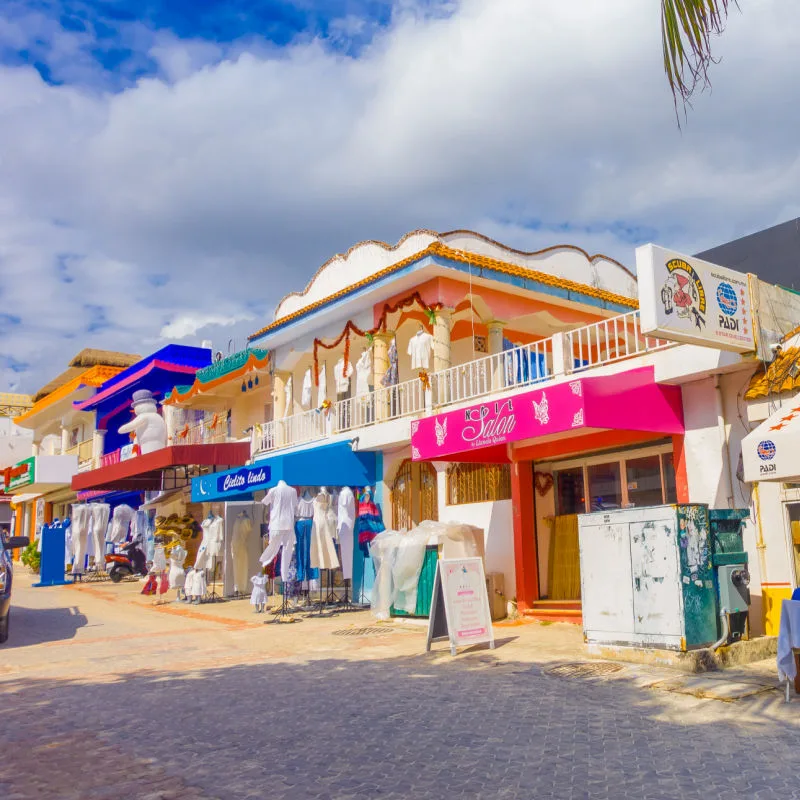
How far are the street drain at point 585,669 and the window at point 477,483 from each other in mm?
5125

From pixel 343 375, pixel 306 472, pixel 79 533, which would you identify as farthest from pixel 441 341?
pixel 79 533

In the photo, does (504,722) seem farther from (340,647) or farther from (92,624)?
(92,624)

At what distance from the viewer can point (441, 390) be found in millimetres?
14828

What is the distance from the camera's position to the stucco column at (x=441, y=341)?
15336 millimetres

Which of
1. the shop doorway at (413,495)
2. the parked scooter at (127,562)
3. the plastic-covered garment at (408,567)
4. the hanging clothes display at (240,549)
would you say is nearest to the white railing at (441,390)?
the shop doorway at (413,495)

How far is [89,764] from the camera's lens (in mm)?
5051

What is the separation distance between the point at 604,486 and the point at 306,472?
533cm

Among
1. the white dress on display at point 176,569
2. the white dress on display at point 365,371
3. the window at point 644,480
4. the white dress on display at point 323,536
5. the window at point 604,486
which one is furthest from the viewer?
the white dress on display at point 176,569

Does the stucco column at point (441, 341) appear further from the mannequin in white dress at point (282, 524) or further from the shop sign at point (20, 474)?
the shop sign at point (20, 474)

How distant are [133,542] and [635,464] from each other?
1895 centimetres

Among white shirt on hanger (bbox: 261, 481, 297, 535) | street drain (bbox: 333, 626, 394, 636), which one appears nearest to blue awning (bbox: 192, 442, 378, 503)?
white shirt on hanger (bbox: 261, 481, 297, 535)

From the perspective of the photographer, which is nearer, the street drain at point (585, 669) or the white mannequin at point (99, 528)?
the street drain at point (585, 669)

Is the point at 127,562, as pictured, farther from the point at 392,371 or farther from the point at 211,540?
the point at 392,371

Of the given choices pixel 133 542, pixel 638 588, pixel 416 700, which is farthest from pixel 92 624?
pixel 133 542
